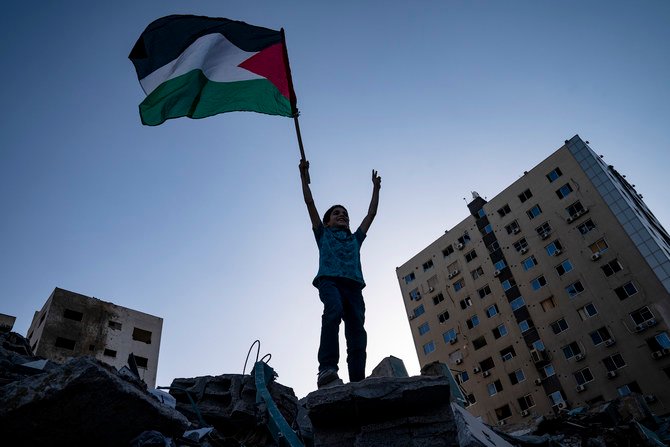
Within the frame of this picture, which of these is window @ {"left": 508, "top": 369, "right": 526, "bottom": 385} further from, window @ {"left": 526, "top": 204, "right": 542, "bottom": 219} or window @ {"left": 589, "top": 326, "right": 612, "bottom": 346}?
window @ {"left": 526, "top": 204, "right": 542, "bottom": 219}

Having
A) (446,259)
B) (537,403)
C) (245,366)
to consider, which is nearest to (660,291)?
(537,403)

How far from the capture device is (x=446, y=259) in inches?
1874

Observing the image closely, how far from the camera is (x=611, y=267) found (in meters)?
34.2

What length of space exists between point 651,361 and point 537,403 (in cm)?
869

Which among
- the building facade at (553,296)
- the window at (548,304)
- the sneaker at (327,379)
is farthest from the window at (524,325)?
the sneaker at (327,379)

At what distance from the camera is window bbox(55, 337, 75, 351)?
34.5 m

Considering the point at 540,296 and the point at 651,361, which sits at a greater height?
the point at 540,296

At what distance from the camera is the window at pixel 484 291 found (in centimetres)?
4256

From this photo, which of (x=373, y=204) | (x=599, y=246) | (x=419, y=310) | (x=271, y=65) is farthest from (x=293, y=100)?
(x=419, y=310)

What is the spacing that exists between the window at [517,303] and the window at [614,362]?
26.6 ft

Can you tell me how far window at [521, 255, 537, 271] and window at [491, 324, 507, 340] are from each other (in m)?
5.68

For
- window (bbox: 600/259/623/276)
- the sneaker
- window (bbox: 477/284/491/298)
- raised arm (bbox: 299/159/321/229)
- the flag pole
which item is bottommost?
the sneaker

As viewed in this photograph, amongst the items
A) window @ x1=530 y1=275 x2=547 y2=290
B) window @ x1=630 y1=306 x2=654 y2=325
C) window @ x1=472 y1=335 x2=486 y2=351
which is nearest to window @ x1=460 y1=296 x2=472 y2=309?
window @ x1=472 y1=335 x2=486 y2=351

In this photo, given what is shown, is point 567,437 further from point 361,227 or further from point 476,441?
point 361,227
